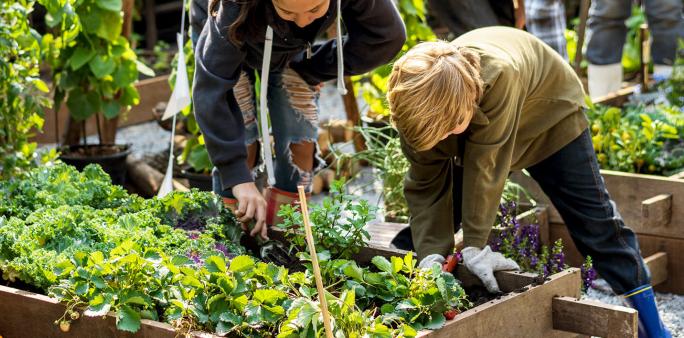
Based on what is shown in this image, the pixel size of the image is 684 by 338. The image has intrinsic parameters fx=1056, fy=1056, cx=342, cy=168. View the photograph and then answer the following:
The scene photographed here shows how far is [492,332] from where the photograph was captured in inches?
91.0

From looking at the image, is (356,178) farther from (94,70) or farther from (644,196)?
(644,196)

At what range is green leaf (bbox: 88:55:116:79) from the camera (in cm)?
432

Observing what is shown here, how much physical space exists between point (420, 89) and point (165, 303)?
0.73 meters

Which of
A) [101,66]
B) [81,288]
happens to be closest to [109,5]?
[101,66]

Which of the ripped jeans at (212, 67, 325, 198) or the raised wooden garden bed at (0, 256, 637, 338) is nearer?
the raised wooden garden bed at (0, 256, 637, 338)

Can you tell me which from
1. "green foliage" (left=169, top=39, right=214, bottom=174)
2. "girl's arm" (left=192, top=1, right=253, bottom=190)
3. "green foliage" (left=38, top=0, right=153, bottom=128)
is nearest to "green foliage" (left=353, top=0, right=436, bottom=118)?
"green foliage" (left=169, top=39, right=214, bottom=174)

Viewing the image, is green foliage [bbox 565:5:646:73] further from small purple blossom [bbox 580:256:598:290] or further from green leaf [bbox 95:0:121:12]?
small purple blossom [bbox 580:256:598:290]

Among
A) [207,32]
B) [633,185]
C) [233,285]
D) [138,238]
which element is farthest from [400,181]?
[233,285]

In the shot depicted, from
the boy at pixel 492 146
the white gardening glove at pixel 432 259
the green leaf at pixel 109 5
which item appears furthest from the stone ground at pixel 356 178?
the green leaf at pixel 109 5

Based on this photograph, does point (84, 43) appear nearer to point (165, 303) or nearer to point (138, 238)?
point (138, 238)

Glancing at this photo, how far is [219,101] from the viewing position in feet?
9.29

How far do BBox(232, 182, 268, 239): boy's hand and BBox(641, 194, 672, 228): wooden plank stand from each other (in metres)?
1.25

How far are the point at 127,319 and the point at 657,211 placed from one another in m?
1.89

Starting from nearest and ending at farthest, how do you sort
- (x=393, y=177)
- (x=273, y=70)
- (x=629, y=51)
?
(x=273, y=70), (x=393, y=177), (x=629, y=51)
